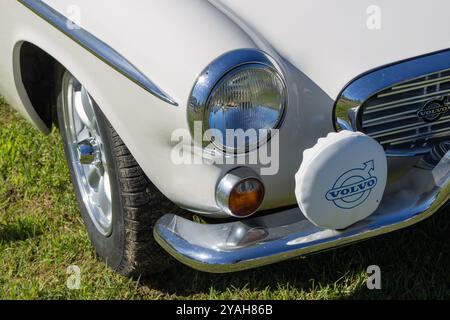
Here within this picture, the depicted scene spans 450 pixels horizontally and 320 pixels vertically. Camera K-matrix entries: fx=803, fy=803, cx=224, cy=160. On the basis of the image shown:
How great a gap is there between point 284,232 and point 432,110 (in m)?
0.58

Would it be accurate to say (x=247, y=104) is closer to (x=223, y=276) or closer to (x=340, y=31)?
(x=340, y=31)

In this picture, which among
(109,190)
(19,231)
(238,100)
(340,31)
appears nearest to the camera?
(238,100)

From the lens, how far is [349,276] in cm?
283

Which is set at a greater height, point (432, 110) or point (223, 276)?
point (432, 110)

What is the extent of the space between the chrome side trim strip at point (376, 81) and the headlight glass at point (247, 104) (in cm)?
19

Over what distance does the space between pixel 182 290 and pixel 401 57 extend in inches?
44.6

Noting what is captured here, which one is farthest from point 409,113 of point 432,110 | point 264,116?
point 264,116

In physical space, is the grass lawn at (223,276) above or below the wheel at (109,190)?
below

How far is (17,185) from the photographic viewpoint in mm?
3459

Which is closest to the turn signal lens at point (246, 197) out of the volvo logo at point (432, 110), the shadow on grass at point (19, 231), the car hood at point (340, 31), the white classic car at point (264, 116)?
the white classic car at point (264, 116)

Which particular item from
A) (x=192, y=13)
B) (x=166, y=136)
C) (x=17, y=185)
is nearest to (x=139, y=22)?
(x=192, y=13)

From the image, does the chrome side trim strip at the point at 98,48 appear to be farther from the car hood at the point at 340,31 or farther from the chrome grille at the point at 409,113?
the chrome grille at the point at 409,113

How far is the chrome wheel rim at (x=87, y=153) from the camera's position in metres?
2.85

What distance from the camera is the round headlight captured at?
2.16 metres
